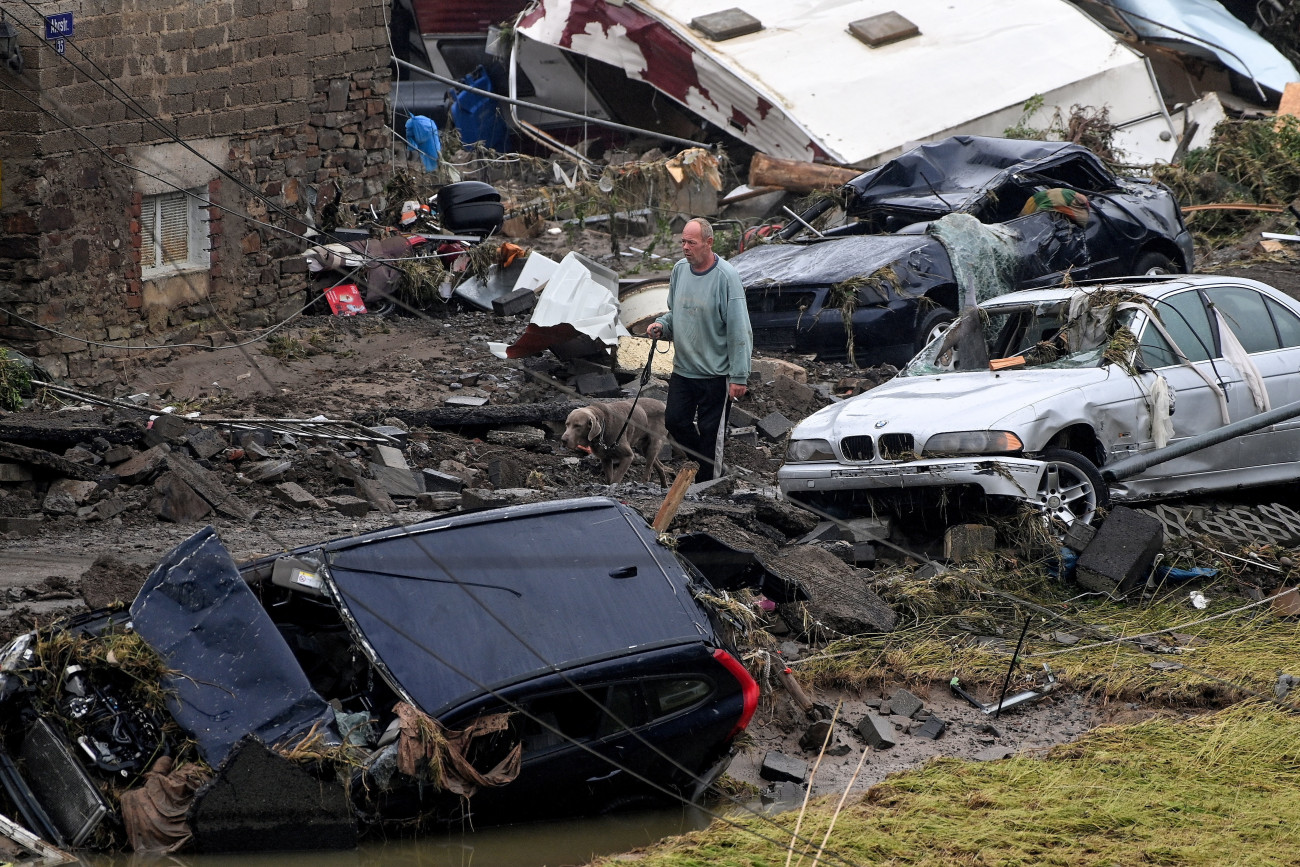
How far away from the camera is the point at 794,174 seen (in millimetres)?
18109

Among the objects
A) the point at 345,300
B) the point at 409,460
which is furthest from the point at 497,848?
the point at 345,300

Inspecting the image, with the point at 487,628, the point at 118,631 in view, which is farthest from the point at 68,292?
the point at 487,628

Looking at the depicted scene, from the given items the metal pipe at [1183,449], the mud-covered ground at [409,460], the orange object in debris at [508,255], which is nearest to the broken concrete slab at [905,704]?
the mud-covered ground at [409,460]

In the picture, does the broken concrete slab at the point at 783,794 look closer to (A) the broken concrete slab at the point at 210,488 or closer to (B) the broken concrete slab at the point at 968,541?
(B) the broken concrete slab at the point at 968,541

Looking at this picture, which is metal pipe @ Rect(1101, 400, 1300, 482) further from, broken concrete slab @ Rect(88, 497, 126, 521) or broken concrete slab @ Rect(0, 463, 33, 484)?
broken concrete slab @ Rect(0, 463, 33, 484)

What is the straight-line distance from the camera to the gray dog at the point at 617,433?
9875 millimetres

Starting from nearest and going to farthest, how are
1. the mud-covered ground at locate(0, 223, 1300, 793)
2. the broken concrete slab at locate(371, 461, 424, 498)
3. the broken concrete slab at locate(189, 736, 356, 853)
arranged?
the broken concrete slab at locate(189, 736, 356, 853) → the mud-covered ground at locate(0, 223, 1300, 793) → the broken concrete slab at locate(371, 461, 424, 498)

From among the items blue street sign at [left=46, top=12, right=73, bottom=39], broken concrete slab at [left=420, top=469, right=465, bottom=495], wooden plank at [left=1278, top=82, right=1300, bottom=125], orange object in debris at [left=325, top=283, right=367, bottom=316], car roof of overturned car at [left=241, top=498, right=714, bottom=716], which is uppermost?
blue street sign at [left=46, top=12, right=73, bottom=39]

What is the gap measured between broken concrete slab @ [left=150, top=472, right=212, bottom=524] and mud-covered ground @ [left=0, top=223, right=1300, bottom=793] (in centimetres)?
6

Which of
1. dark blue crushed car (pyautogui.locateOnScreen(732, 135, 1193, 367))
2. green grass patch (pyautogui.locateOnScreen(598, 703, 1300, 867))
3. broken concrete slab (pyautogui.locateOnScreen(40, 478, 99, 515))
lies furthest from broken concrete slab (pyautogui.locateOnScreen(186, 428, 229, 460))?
green grass patch (pyautogui.locateOnScreen(598, 703, 1300, 867))

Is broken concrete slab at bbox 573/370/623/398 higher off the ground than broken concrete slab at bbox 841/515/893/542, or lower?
lower

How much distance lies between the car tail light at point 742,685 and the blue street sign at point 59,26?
359 inches

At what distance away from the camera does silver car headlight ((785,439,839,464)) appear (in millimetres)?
8453

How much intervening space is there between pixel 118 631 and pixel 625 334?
7.98m
